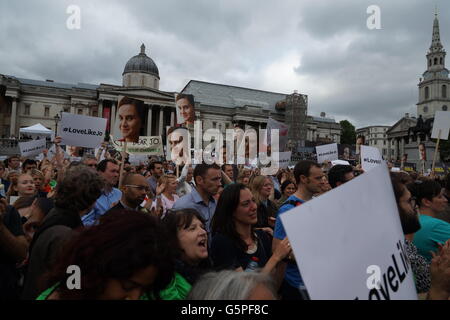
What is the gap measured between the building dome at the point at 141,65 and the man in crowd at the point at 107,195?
57.2m

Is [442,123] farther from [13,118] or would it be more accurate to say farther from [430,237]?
[13,118]

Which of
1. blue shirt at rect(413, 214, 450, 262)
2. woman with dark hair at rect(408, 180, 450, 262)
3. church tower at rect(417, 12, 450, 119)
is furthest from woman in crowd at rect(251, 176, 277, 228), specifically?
church tower at rect(417, 12, 450, 119)

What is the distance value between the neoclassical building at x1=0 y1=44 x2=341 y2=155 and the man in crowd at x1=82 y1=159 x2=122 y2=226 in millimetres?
40701

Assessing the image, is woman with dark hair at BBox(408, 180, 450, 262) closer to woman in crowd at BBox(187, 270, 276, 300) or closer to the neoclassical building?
woman in crowd at BBox(187, 270, 276, 300)

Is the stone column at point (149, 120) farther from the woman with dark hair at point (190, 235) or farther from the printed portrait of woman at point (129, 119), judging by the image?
the woman with dark hair at point (190, 235)

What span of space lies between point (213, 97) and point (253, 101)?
33.4 ft

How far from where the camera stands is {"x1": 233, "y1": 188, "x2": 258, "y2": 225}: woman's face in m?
2.68

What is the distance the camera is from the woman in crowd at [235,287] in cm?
125

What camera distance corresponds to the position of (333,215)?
1.14 m

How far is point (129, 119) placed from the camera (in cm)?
623
